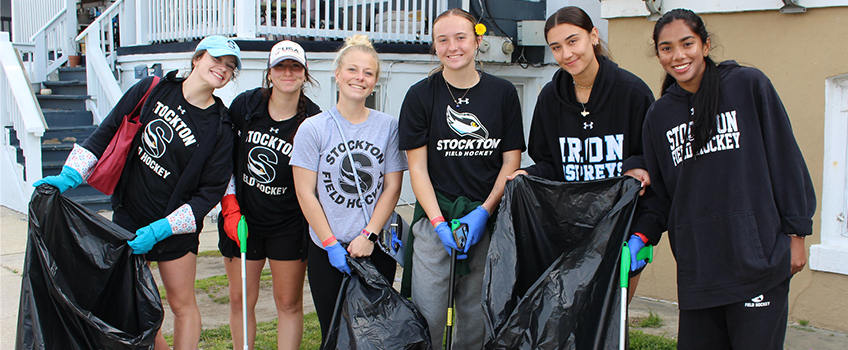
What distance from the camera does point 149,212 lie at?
3.18m

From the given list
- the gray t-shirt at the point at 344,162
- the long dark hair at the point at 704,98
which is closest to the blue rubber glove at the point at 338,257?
the gray t-shirt at the point at 344,162

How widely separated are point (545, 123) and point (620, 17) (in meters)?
2.31

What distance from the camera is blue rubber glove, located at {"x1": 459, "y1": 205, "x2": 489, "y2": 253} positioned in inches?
115

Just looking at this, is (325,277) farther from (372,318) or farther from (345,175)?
(345,175)

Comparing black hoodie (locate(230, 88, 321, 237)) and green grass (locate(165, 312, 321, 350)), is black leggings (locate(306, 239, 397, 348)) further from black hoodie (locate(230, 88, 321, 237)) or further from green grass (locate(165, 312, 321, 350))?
green grass (locate(165, 312, 321, 350))

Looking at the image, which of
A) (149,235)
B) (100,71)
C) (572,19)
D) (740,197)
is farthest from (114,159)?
(100,71)

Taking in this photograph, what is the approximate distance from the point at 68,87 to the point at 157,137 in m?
7.56

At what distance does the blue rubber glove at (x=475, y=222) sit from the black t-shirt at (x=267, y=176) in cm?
91

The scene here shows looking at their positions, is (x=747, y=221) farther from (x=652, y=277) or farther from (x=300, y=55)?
(x=652, y=277)

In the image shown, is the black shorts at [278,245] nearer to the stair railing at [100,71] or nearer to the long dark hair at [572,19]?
the long dark hair at [572,19]

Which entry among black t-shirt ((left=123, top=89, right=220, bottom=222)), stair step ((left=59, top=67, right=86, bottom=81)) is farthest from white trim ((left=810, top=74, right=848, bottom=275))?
stair step ((left=59, top=67, right=86, bottom=81))

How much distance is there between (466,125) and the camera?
301 cm

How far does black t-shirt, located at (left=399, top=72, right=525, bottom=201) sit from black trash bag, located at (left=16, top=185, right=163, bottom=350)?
1.42 metres

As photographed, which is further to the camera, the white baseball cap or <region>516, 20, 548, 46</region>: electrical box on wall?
<region>516, 20, 548, 46</region>: electrical box on wall
